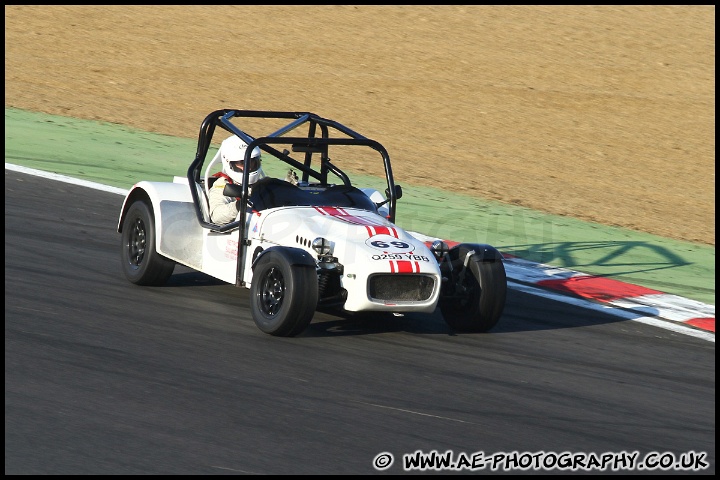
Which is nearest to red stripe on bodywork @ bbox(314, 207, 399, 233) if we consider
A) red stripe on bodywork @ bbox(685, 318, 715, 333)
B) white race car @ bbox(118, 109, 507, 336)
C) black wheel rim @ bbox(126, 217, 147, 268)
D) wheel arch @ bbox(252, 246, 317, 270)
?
white race car @ bbox(118, 109, 507, 336)

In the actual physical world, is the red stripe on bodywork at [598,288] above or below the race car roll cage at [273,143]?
below

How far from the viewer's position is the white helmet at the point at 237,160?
9.32 metres

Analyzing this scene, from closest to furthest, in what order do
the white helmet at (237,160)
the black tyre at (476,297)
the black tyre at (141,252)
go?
the black tyre at (476,297), the white helmet at (237,160), the black tyre at (141,252)

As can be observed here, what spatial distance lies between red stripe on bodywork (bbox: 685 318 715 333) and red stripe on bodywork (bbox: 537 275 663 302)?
864mm

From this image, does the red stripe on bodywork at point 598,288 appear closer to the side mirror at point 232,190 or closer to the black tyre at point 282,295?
the side mirror at point 232,190

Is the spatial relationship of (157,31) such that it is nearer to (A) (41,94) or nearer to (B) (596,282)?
(A) (41,94)

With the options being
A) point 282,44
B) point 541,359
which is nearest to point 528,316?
point 541,359

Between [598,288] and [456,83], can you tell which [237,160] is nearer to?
[598,288]

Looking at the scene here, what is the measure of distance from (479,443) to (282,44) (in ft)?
64.6

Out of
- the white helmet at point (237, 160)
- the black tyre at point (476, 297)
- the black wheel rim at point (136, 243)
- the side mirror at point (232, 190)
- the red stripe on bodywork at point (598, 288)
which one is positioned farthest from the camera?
the red stripe on bodywork at point (598, 288)

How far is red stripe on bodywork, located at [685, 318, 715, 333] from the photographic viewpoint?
9.91m

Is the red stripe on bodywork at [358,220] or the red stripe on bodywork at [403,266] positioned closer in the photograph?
the red stripe on bodywork at [403,266]

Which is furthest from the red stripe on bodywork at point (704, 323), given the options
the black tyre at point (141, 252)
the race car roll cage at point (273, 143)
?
the black tyre at point (141, 252)

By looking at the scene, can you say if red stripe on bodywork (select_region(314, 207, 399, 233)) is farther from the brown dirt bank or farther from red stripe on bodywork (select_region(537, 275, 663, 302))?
the brown dirt bank
